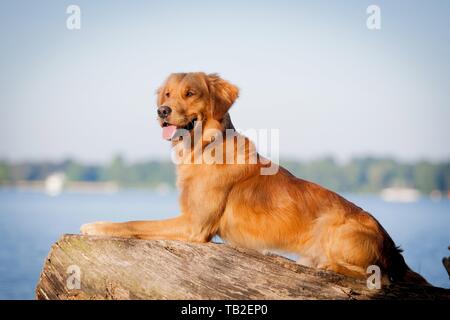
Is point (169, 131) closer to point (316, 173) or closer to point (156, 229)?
point (156, 229)

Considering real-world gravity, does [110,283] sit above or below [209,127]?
below

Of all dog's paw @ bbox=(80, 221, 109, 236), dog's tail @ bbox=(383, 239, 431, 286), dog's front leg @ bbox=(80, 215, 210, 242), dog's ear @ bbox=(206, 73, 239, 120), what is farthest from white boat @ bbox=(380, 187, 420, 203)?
dog's paw @ bbox=(80, 221, 109, 236)

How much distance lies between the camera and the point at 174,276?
587cm

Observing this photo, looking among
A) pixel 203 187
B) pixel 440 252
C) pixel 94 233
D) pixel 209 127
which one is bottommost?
pixel 440 252

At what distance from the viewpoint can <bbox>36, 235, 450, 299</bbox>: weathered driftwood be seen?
5797 mm

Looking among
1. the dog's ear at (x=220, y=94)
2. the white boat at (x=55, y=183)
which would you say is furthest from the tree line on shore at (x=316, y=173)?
the dog's ear at (x=220, y=94)

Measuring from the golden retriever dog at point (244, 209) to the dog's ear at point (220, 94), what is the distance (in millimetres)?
13

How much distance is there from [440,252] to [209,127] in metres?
19.4

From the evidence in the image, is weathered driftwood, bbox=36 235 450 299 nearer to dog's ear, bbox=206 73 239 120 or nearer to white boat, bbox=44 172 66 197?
dog's ear, bbox=206 73 239 120
